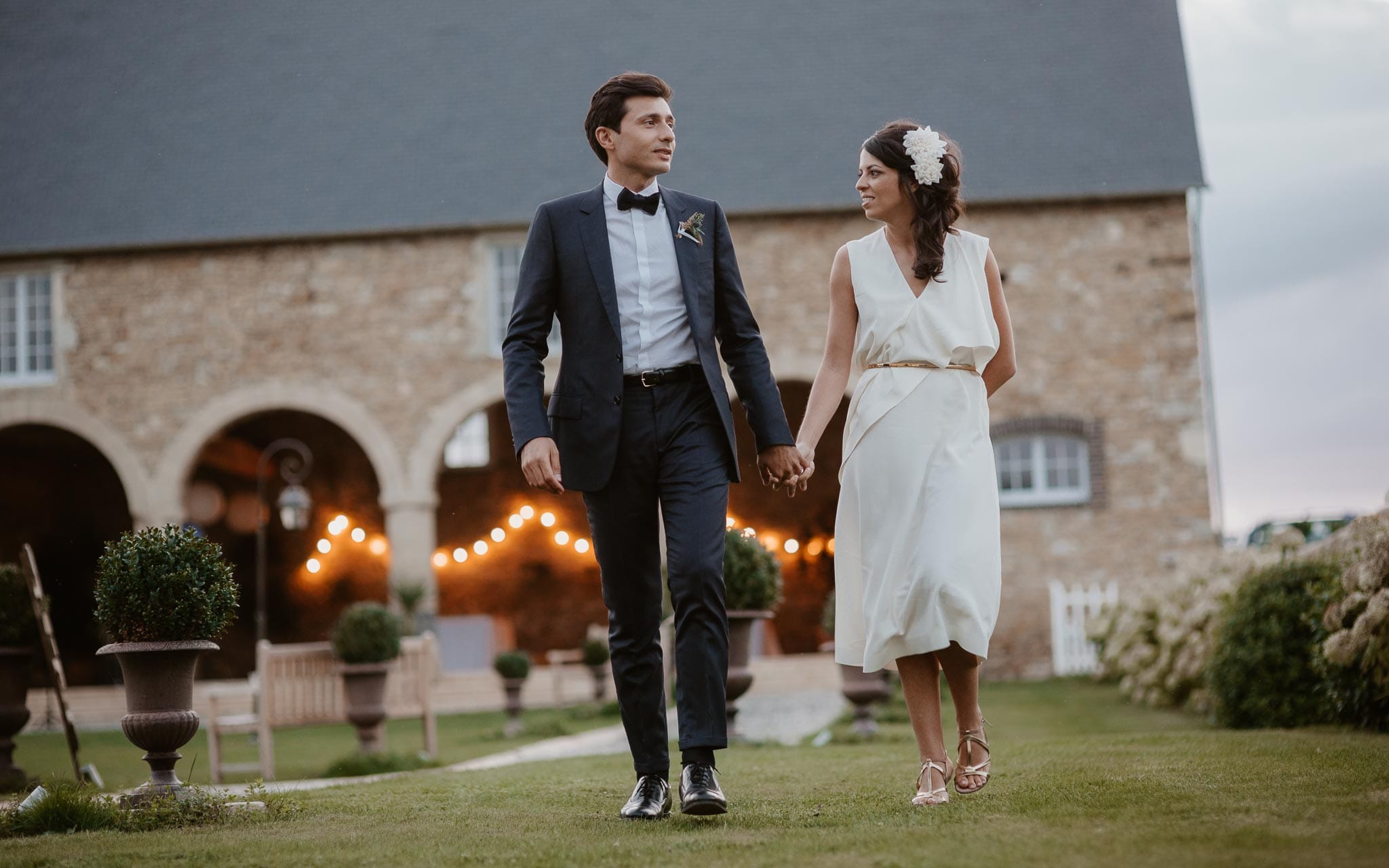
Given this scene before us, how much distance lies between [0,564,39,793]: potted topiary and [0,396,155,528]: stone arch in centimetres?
940

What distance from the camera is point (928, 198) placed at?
3.77 m

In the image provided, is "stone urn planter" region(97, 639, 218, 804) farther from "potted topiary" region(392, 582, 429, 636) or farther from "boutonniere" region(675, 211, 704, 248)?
"potted topiary" region(392, 582, 429, 636)

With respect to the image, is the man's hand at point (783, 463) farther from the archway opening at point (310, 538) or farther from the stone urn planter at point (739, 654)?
the archway opening at point (310, 538)

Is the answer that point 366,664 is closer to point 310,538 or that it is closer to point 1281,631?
point 1281,631

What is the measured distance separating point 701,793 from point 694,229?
1.46m

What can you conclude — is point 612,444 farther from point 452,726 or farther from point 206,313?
point 206,313

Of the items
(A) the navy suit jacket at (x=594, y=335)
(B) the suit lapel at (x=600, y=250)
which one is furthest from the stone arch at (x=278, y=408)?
(B) the suit lapel at (x=600, y=250)

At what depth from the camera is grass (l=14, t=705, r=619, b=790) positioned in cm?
827

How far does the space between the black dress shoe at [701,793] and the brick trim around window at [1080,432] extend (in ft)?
40.0

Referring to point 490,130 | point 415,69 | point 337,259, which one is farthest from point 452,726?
point 415,69

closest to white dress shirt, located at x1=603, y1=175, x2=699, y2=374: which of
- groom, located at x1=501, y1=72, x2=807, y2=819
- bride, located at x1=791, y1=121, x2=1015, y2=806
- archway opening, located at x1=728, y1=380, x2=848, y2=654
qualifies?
groom, located at x1=501, y1=72, x2=807, y2=819

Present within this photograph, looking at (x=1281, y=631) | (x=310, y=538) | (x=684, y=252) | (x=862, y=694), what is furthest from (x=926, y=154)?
(x=310, y=538)

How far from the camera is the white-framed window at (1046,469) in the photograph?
50.2 ft

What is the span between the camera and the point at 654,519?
359cm
